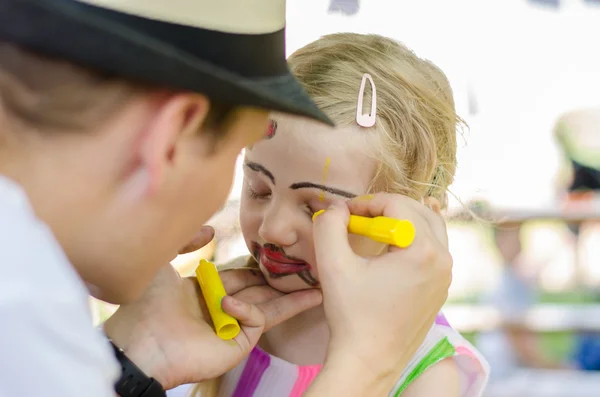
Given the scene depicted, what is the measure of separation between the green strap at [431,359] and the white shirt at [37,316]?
57 cm

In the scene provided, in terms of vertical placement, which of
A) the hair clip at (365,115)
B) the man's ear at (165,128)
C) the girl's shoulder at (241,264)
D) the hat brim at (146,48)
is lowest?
the girl's shoulder at (241,264)

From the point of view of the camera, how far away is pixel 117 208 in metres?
0.51

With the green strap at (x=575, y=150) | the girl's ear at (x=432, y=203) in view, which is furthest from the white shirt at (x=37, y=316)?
the green strap at (x=575, y=150)

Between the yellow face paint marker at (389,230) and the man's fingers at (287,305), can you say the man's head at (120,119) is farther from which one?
the man's fingers at (287,305)

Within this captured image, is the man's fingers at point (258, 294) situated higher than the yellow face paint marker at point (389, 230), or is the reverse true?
the yellow face paint marker at point (389, 230)

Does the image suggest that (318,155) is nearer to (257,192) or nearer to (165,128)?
(257,192)

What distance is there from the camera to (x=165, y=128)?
0.49m

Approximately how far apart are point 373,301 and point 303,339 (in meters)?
0.38

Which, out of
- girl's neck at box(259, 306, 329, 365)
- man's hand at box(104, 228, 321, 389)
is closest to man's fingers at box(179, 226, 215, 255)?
man's hand at box(104, 228, 321, 389)

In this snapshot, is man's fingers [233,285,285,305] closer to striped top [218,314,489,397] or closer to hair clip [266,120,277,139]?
striped top [218,314,489,397]

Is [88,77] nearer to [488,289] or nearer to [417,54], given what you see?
[417,54]

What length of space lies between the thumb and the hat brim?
8.2 inches

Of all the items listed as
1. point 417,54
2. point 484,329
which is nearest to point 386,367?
point 417,54

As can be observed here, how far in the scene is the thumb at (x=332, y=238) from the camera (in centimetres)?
70
